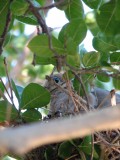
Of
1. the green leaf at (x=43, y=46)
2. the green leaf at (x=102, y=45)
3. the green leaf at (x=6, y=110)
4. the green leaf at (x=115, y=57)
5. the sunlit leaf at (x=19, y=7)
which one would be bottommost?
the green leaf at (x=6, y=110)

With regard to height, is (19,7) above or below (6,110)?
above

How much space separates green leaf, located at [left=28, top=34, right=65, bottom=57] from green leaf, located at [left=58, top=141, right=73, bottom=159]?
1.23 feet

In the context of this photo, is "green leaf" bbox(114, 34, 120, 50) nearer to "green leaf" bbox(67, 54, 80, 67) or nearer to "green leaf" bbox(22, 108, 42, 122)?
"green leaf" bbox(67, 54, 80, 67)

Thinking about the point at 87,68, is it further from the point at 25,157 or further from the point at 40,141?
the point at 40,141

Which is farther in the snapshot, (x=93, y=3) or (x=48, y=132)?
(x=93, y=3)

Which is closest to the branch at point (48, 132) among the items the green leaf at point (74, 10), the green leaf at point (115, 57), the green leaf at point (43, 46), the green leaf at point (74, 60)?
the green leaf at point (43, 46)

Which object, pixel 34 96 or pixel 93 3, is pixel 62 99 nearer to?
pixel 34 96

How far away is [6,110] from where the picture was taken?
1.35 metres

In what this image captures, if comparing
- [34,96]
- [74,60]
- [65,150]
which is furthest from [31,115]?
[74,60]

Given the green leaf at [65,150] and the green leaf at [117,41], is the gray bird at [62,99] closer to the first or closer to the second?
the green leaf at [65,150]

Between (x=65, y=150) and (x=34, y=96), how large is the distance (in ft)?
0.79

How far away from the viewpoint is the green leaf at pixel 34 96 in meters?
1.42

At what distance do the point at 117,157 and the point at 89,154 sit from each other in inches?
4.3

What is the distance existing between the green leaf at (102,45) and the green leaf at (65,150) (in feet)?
1.24
